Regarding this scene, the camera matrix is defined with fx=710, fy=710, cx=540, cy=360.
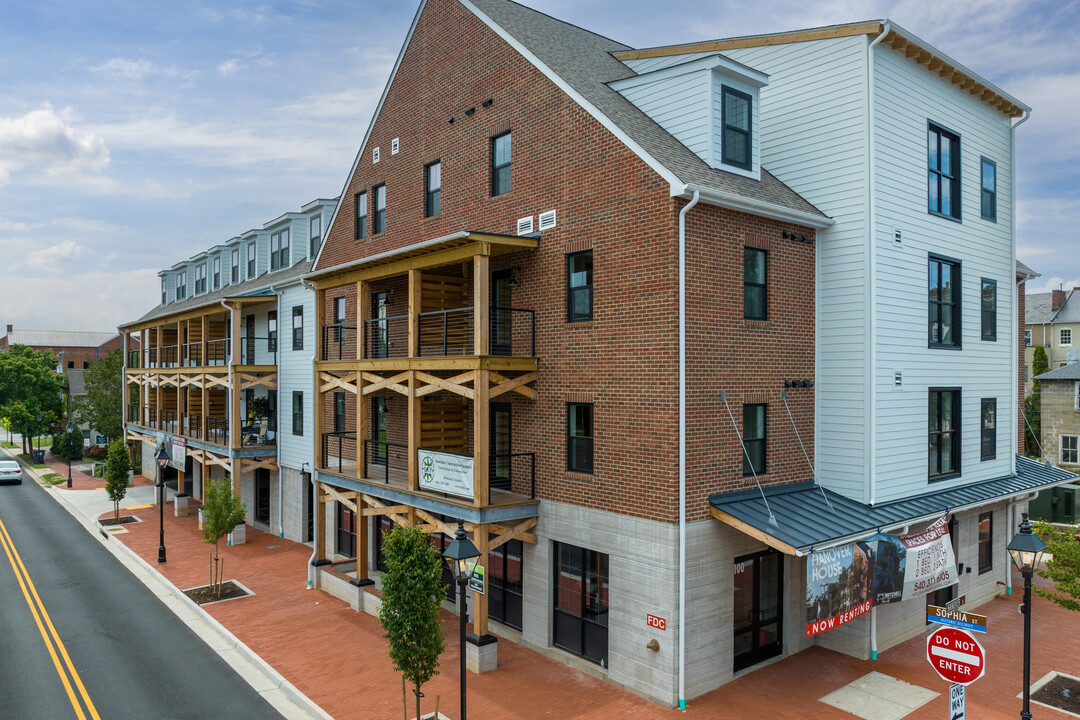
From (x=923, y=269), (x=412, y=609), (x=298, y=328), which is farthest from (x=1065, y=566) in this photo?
(x=298, y=328)

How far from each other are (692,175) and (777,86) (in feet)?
16.3

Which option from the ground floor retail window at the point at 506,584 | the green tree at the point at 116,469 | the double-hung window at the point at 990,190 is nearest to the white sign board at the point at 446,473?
the ground floor retail window at the point at 506,584

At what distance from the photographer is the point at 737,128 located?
1534cm

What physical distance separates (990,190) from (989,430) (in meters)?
6.45

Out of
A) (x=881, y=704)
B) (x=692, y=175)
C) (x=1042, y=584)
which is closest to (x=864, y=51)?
(x=692, y=175)

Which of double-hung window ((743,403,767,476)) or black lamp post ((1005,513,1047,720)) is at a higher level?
double-hung window ((743,403,767,476))

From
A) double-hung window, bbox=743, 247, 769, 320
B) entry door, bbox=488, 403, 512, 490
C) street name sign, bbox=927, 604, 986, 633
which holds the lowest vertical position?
street name sign, bbox=927, 604, 986, 633

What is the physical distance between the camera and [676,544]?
12641 millimetres

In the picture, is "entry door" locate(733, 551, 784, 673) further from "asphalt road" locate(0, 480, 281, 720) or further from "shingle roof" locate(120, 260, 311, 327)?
"shingle roof" locate(120, 260, 311, 327)

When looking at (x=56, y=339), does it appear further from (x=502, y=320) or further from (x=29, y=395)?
(x=502, y=320)

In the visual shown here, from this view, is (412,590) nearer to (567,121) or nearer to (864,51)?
(567,121)

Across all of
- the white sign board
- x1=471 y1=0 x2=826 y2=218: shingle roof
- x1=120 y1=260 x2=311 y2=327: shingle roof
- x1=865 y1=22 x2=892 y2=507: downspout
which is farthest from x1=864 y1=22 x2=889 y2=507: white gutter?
x1=120 y1=260 x2=311 y2=327: shingle roof

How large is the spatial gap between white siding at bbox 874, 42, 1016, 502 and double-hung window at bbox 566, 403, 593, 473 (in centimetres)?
604

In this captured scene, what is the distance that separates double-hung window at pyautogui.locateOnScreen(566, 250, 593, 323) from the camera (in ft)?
48.2
